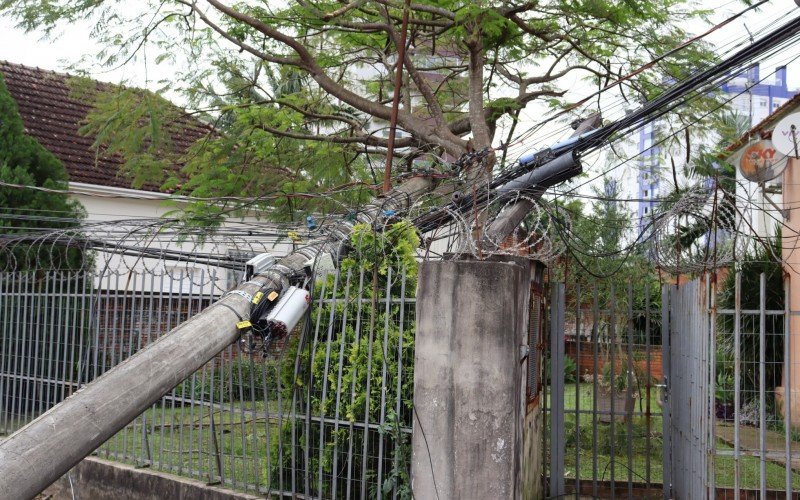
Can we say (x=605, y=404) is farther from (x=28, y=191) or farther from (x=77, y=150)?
(x=77, y=150)

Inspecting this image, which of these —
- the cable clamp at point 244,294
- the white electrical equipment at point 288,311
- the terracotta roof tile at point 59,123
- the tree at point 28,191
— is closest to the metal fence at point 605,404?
the white electrical equipment at point 288,311

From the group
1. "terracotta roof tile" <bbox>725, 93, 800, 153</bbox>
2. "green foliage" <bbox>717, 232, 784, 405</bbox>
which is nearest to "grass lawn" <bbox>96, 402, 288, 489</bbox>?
"green foliage" <bbox>717, 232, 784, 405</bbox>

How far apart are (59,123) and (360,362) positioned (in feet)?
48.0

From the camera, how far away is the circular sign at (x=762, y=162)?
1157cm

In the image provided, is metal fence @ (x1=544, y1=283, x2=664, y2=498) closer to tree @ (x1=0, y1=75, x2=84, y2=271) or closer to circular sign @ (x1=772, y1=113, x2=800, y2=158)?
circular sign @ (x1=772, y1=113, x2=800, y2=158)

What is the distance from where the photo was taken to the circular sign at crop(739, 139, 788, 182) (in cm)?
1157

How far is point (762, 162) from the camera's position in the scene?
40.0 ft

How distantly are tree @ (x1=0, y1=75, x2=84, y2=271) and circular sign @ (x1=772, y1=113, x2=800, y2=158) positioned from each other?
10.3 m

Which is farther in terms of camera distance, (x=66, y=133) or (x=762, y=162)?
(x=66, y=133)

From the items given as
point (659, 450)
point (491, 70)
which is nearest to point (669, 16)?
point (491, 70)

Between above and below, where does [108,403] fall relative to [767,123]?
below

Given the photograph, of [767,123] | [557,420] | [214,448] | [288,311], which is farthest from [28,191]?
[767,123]

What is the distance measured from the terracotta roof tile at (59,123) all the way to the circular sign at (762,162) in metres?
10.7

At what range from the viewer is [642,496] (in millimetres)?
8289
